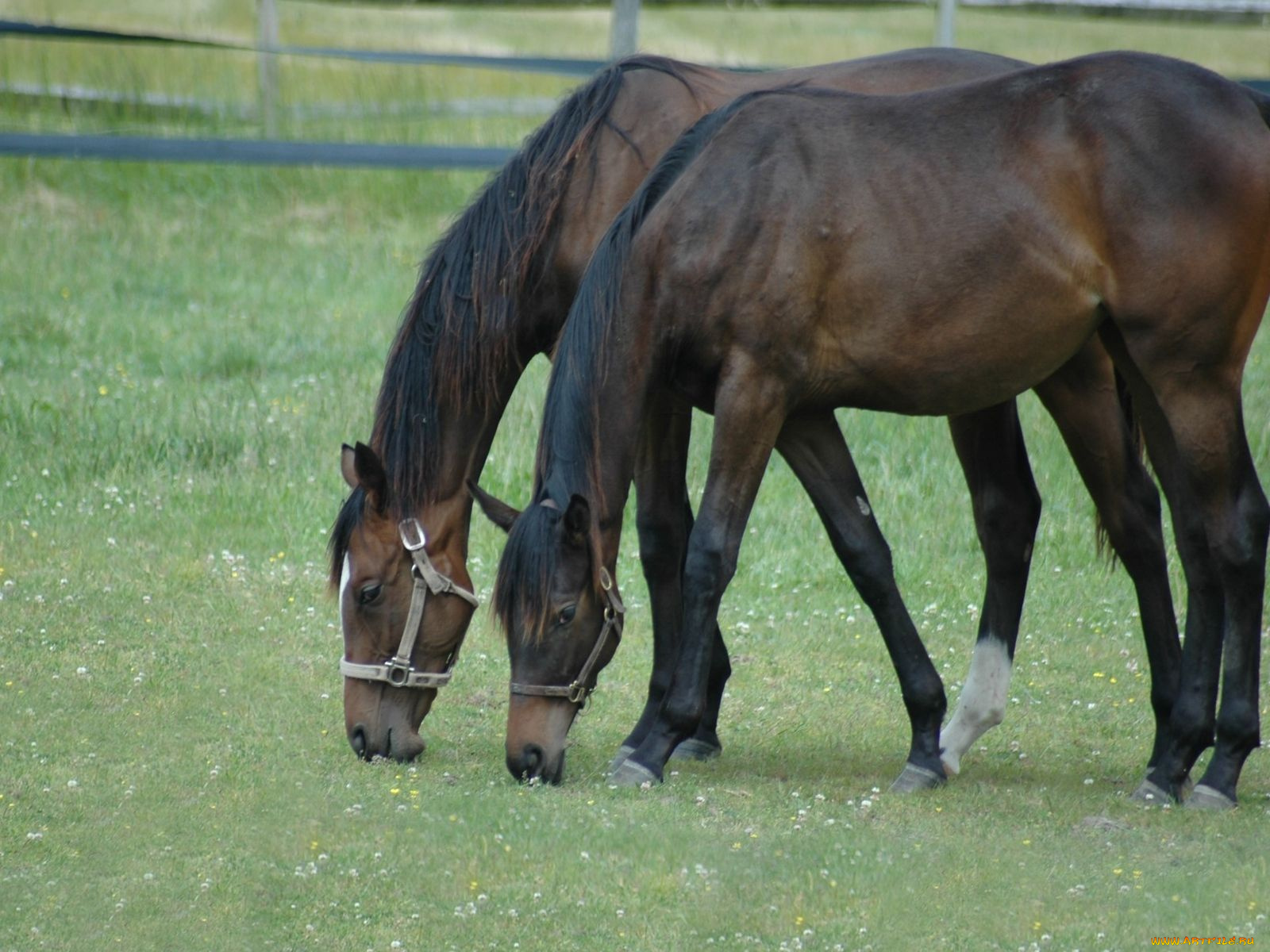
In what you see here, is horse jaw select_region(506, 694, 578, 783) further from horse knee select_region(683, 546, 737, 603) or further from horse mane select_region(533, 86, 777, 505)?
horse mane select_region(533, 86, 777, 505)

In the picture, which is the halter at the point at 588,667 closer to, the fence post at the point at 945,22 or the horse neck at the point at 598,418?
the horse neck at the point at 598,418

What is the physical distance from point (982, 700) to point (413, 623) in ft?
6.65

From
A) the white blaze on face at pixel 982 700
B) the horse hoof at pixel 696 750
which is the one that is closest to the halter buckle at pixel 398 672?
the horse hoof at pixel 696 750

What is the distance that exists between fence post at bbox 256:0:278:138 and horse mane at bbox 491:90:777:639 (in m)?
10.4

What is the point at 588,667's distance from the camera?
4.91 m

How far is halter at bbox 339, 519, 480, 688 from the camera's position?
5137 mm

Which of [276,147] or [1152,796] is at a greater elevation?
[276,147]

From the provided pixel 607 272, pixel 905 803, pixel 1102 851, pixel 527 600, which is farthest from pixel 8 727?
pixel 1102 851

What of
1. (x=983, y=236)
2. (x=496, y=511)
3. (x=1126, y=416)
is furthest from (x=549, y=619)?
(x=1126, y=416)

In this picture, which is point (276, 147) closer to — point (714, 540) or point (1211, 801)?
point (714, 540)

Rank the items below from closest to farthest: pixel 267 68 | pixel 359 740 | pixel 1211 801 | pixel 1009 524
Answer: pixel 1211 801 → pixel 359 740 → pixel 1009 524 → pixel 267 68

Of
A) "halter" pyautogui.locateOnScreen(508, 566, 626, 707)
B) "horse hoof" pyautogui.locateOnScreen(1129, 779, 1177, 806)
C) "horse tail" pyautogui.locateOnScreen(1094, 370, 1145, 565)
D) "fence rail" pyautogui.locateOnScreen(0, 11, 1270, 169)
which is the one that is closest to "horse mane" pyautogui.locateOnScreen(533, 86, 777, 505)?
"halter" pyautogui.locateOnScreen(508, 566, 626, 707)

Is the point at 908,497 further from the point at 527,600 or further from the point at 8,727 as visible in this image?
the point at 8,727

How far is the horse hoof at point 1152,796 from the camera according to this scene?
16.3ft
